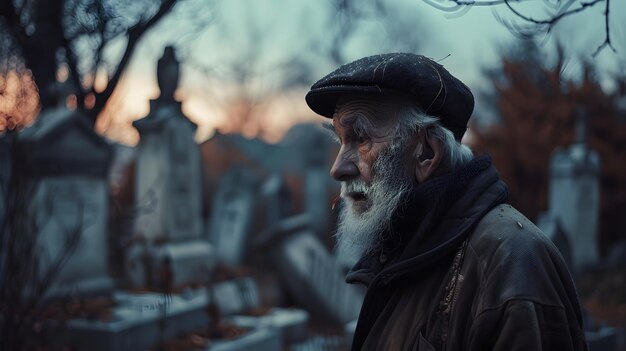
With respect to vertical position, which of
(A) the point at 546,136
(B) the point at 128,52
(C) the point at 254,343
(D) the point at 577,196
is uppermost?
(B) the point at 128,52

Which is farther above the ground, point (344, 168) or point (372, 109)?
point (372, 109)

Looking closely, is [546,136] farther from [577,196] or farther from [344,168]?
[344,168]

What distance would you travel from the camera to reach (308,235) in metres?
11.4

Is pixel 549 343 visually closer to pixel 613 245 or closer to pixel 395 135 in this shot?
pixel 395 135

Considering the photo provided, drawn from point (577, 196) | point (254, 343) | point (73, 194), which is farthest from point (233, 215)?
point (577, 196)

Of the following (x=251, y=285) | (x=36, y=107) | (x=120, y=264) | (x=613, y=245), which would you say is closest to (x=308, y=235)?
(x=251, y=285)

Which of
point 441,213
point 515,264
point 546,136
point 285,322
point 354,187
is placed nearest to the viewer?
point 515,264

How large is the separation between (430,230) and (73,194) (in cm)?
626

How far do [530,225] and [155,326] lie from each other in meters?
5.01

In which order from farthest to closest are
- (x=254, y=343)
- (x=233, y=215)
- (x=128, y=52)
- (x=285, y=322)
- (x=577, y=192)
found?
(x=577, y=192) → (x=233, y=215) → (x=285, y=322) → (x=128, y=52) → (x=254, y=343)

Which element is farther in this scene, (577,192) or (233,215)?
(577,192)

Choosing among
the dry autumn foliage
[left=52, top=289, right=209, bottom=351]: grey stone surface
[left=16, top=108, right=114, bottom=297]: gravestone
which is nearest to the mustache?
[left=52, top=289, right=209, bottom=351]: grey stone surface

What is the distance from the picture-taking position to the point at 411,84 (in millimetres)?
1908

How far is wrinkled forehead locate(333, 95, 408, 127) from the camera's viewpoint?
2.00 meters
